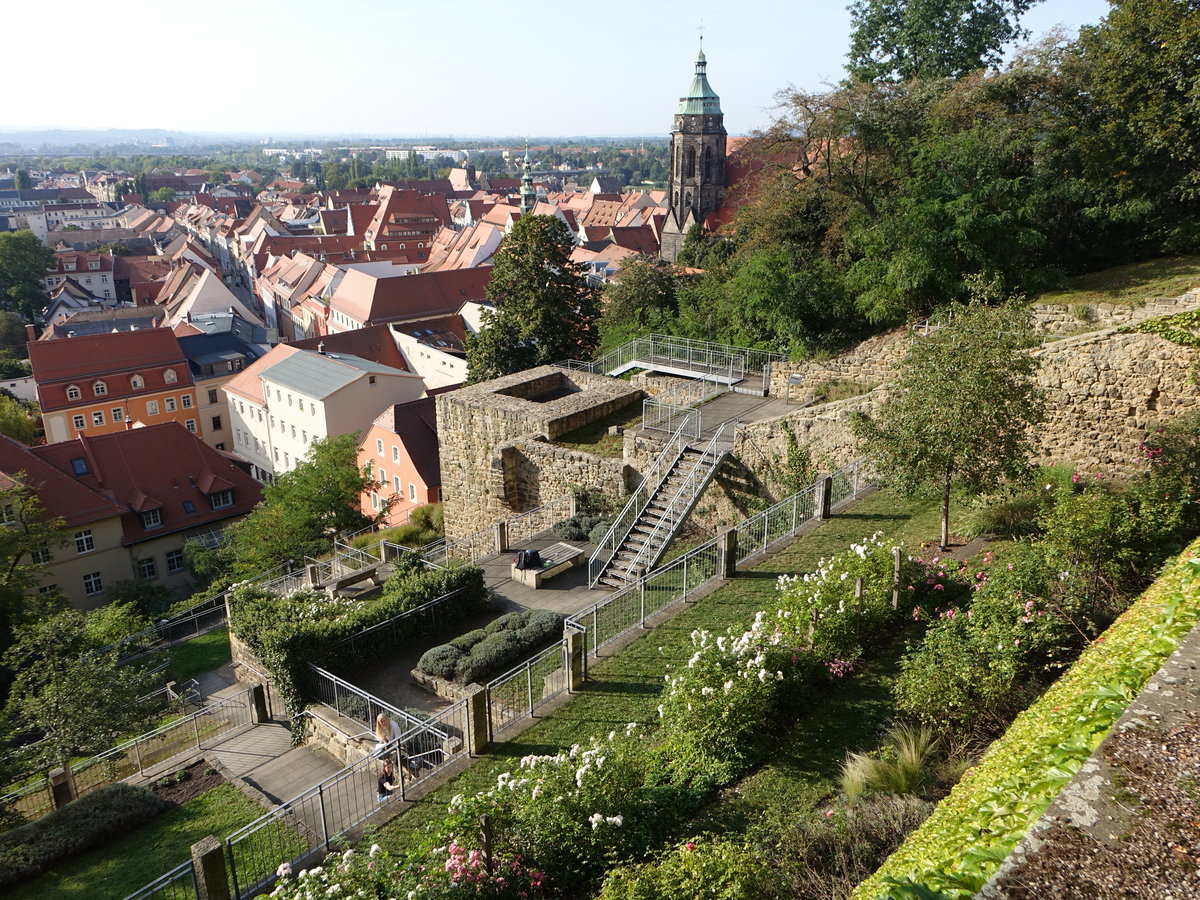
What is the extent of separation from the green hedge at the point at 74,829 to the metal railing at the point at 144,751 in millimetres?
1907

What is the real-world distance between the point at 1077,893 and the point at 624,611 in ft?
27.5

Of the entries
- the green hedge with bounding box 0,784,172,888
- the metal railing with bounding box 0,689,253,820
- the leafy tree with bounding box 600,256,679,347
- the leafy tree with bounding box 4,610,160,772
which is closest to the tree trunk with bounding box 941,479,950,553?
the metal railing with bounding box 0,689,253,820

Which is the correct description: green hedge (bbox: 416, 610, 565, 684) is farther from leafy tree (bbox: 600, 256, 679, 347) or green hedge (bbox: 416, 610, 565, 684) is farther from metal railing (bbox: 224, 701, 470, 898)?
leafy tree (bbox: 600, 256, 679, 347)

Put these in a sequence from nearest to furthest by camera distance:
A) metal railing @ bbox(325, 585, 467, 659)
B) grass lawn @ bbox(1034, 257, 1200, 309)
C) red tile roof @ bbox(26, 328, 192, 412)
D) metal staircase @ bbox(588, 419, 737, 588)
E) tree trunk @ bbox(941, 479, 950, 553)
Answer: tree trunk @ bbox(941, 479, 950, 553) < metal railing @ bbox(325, 585, 467, 659) < metal staircase @ bbox(588, 419, 737, 588) < grass lawn @ bbox(1034, 257, 1200, 309) < red tile roof @ bbox(26, 328, 192, 412)

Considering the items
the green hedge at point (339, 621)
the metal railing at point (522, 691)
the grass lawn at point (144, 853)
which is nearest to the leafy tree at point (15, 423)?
the green hedge at point (339, 621)

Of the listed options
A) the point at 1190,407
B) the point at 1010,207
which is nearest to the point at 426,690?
the point at 1190,407

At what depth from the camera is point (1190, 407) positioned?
1309 centimetres

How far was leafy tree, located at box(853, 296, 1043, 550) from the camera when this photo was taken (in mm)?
10766

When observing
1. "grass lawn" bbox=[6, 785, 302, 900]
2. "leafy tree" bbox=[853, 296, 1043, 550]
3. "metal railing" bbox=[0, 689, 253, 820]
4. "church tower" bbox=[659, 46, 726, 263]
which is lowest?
"metal railing" bbox=[0, 689, 253, 820]

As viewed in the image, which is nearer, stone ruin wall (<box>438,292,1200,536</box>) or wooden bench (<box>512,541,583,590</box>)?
stone ruin wall (<box>438,292,1200,536</box>)

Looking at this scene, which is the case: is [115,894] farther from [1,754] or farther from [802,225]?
[802,225]

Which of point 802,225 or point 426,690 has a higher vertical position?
point 802,225

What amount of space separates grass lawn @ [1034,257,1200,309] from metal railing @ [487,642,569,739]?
1345cm

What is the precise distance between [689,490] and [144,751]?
10.9 m
